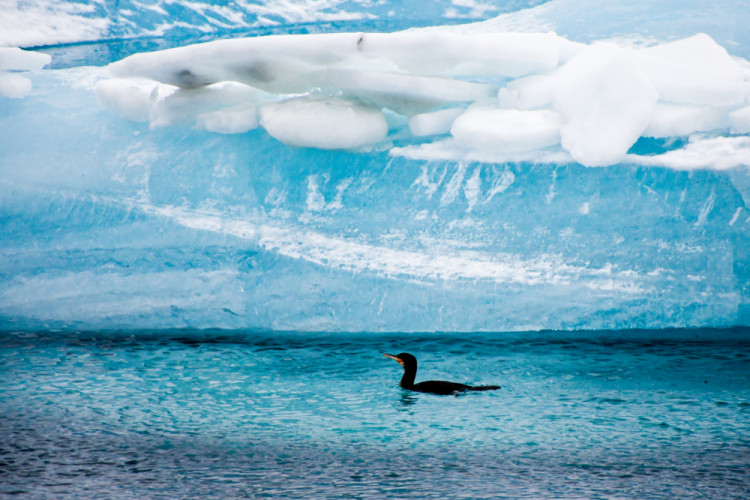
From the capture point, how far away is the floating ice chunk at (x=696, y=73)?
14.3 ft

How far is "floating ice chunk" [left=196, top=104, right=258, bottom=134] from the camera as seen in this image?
16.5 ft

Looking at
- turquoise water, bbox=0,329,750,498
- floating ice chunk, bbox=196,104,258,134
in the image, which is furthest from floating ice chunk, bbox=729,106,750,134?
floating ice chunk, bbox=196,104,258,134

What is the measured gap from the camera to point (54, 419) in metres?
3.23

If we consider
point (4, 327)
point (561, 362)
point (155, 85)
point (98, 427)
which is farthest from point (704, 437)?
point (155, 85)

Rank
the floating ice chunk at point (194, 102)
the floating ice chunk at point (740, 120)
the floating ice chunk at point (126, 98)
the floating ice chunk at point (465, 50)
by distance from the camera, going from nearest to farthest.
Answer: the floating ice chunk at point (465, 50) < the floating ice chunk at point (740, 120) < the floating ice chunk at point (194, 102) < the floating ice chunk at point (126, 98)

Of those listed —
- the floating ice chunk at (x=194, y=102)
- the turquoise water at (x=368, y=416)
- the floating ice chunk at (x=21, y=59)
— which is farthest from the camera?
the floating ice chunk at (x=21, y=59)

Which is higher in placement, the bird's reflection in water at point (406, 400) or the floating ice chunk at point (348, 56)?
the floating ice chunk at point (348, 56)

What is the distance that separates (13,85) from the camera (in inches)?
222

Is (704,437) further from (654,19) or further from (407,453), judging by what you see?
(654,19)

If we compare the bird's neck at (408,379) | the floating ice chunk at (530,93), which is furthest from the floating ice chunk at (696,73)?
the bird's neck at (408,379)

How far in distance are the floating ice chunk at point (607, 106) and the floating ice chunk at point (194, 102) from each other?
2126 millimetres

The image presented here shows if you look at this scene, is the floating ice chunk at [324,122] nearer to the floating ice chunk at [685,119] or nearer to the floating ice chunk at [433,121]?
the floating ice chunk at [433,121]

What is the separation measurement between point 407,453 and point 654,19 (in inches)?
157

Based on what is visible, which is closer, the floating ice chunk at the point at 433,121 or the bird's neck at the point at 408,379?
the bird's neck at the point at 408,379
